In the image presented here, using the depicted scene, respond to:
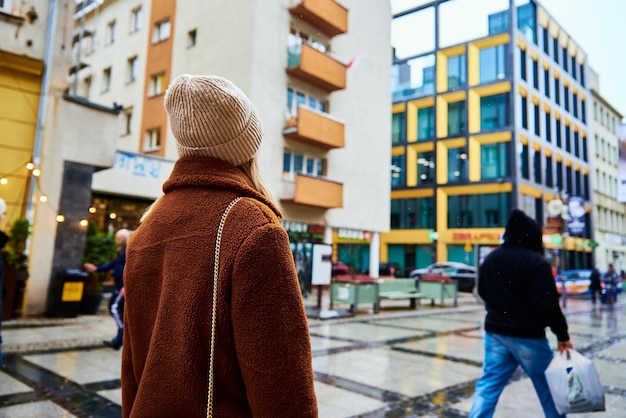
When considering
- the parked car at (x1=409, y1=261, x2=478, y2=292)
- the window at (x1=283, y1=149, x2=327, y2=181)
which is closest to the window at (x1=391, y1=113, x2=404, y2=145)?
the parked car at (x1=409, y1=261, x2=478, y2=292)

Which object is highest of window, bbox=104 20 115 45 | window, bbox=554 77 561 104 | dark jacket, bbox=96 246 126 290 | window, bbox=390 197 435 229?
window, bbox=554 77 561 104

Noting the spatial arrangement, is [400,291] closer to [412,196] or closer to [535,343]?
[535,343]

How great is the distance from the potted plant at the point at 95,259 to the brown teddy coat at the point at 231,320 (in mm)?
10571

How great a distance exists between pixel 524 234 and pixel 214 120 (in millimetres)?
3189

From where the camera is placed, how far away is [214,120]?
137cm

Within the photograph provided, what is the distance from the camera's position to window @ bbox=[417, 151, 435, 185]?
3828 centimetres

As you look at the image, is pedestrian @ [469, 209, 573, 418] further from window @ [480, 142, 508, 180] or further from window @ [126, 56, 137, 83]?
window @ [480, 142, 508, 180]

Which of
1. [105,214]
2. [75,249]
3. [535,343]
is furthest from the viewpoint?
[105,214]

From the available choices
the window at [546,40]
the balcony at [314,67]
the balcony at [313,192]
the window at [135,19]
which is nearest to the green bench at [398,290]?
the balcony at [313,192]

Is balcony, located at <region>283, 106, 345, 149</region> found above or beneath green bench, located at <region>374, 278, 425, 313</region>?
above

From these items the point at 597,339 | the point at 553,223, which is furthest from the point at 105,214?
the point at 553,223

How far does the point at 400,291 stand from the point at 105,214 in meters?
10.3

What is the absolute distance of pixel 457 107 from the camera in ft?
121

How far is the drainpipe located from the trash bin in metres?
0.92
